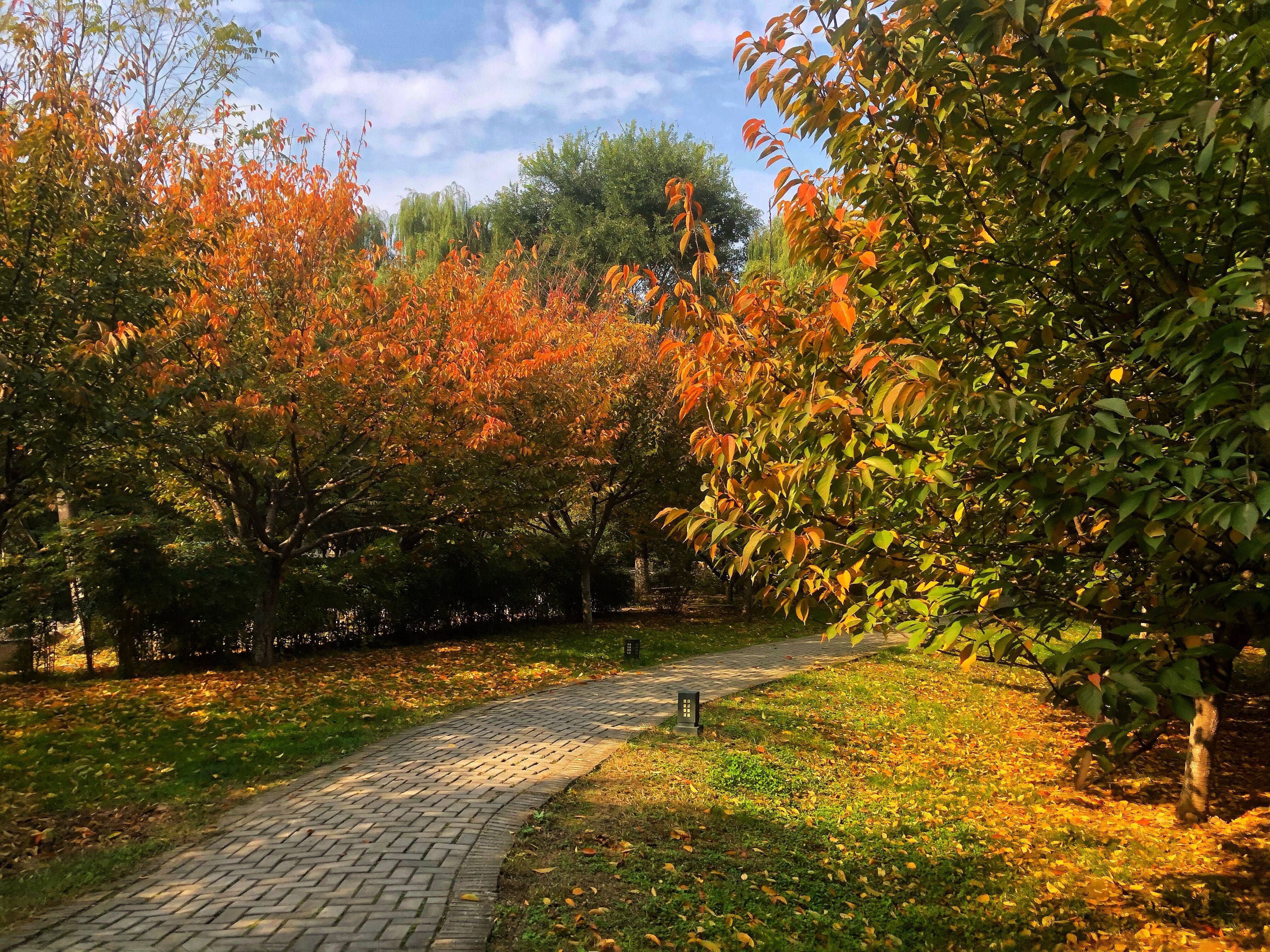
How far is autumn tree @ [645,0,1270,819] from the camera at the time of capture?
8.08ft

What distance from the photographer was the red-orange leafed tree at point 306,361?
29.6ft

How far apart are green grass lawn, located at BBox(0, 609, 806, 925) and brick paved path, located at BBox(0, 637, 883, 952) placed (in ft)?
1.42

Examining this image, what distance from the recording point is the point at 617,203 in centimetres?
2973

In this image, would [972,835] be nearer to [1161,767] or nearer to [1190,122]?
[1161,767]

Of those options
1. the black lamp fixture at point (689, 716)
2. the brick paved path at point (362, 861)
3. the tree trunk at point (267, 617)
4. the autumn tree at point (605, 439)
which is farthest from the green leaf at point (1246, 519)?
the tree trunk at point (267, 617)

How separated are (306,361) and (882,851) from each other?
8.76 metres

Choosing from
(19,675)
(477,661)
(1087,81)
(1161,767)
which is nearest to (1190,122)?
(1087,81)

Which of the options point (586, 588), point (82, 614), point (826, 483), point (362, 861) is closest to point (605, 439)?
point (586, 588)

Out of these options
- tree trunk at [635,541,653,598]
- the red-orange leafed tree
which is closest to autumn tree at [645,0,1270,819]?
the red-orange leafed tree

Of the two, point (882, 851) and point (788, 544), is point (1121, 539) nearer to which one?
point (788, 544)

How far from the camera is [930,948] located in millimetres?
4078

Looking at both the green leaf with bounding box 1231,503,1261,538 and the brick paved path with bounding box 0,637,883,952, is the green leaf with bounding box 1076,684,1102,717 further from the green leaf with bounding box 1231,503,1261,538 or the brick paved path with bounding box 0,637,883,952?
the brick paved path with bounding box 0,637,883,952

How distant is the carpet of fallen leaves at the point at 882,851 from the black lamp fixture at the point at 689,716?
0.17 meters

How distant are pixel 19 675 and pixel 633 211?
25623 mm
